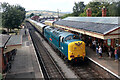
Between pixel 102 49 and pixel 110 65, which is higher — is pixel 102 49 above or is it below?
above

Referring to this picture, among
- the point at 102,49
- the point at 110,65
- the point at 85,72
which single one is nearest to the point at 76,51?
the point at 85,72

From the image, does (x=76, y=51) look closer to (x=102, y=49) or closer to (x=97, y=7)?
(x=102, y=49)

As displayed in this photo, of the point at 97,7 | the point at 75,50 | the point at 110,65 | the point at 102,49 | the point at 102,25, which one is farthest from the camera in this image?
the point at 97,7

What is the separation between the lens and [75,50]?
1269cm

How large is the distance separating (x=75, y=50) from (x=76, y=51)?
0.16 meters

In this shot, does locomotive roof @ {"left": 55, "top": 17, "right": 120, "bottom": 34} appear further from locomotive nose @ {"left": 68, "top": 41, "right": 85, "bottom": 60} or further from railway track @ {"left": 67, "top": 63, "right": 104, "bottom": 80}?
railway track @ {"left": 67, "top": 63, "right": 104, "bottom": 80}

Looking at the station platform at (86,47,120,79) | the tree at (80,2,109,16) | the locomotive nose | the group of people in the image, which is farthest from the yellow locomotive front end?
the tree at (80,2,109,16)

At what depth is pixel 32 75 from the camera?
11250 millimetres

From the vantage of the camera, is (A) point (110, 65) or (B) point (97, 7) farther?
(B) point (97, 7)

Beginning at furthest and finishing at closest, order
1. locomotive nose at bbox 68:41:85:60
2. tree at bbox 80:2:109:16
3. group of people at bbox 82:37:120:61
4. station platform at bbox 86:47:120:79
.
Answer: tree at bbox 80:2:109:16 → group of people at bbox 82:37:120:61 → locomotive nose at bbox 68:41:85:60 → station platform at bbox 86:47:120:79

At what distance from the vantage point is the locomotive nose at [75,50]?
41.0 ft

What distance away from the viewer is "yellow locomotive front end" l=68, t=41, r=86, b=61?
41.1ft

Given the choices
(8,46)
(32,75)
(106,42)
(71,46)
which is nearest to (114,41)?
(106,42)

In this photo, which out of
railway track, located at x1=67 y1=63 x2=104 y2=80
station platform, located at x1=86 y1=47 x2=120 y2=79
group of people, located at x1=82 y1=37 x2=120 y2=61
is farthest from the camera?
group of people, located at x1=82 y1=37 x2=120 y2=61
